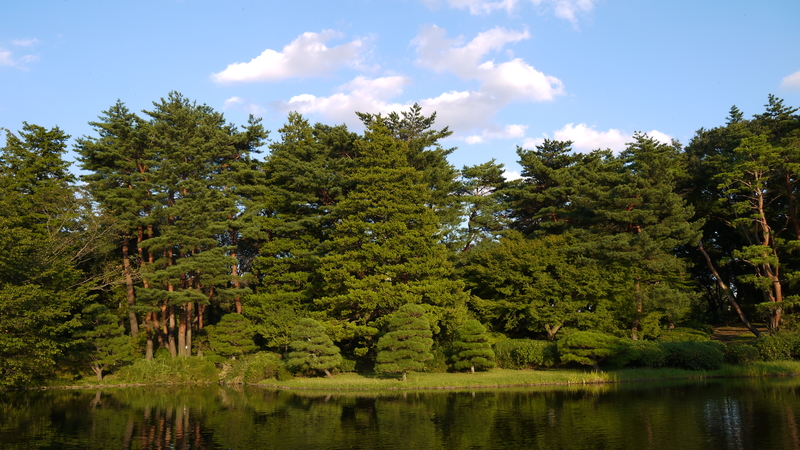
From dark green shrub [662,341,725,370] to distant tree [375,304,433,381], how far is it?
1252 cm

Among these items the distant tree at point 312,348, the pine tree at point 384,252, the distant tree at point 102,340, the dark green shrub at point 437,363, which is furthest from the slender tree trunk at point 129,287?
the dark green shrub at point 437,363

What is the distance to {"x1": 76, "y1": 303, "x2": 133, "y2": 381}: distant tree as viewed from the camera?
3019cm

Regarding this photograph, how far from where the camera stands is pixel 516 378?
25.7m

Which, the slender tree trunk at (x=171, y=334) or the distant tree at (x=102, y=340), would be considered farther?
the slender tree trunk at (x=171, y=334)

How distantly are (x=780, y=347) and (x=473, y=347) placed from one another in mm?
15702

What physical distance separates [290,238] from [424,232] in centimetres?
1022

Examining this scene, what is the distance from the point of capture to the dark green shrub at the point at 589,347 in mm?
26484

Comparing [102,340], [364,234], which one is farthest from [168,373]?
[364,234]

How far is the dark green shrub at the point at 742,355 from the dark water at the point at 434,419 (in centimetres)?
346

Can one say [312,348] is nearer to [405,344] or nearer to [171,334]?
[405,344]

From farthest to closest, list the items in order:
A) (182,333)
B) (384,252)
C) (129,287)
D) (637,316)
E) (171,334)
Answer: (129,287), (171,334), (182,333), (637,316), (384,252)

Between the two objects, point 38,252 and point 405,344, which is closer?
point 405,344

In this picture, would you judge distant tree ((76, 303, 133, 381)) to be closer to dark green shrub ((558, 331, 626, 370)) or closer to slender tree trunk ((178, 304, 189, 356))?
slender tree trunk ((178, 304, 189, 356))

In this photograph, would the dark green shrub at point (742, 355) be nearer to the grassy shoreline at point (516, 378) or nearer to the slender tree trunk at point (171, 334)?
the grassy shoreline at point (516, 378)
